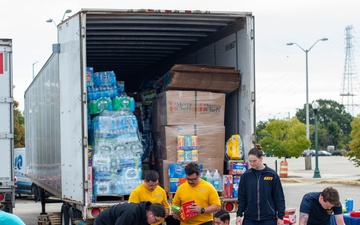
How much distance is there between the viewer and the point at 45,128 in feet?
46.4

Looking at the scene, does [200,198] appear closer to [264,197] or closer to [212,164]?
[264,197]

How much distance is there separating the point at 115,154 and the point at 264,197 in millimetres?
3044

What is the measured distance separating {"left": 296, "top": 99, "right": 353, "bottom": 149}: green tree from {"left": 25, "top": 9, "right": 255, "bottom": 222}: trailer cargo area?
326 feet

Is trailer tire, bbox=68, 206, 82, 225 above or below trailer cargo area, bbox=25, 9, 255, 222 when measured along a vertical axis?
below

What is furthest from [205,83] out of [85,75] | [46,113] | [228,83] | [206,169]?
[46,113]

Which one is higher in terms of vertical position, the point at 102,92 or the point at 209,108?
the point at 102,92

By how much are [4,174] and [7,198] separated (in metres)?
0.44

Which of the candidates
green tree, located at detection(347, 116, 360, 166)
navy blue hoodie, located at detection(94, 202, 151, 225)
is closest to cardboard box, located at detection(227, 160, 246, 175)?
navy blue hoodie, located at detection(94, 202, 151, 225)

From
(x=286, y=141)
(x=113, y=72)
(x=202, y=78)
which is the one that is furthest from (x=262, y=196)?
(x=286, y=141)

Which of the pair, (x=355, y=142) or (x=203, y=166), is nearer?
(x=203, y=166)

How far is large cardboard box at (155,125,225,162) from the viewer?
10664 mm

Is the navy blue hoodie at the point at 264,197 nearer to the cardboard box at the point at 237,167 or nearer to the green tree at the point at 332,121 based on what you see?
the cardboard box at the point at 237,167

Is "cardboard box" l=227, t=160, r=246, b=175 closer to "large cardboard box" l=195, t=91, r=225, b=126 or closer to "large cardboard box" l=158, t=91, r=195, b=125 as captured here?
"large cardboard box" l=195, t=91, r=225, b=126

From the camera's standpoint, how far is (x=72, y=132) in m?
10.6
